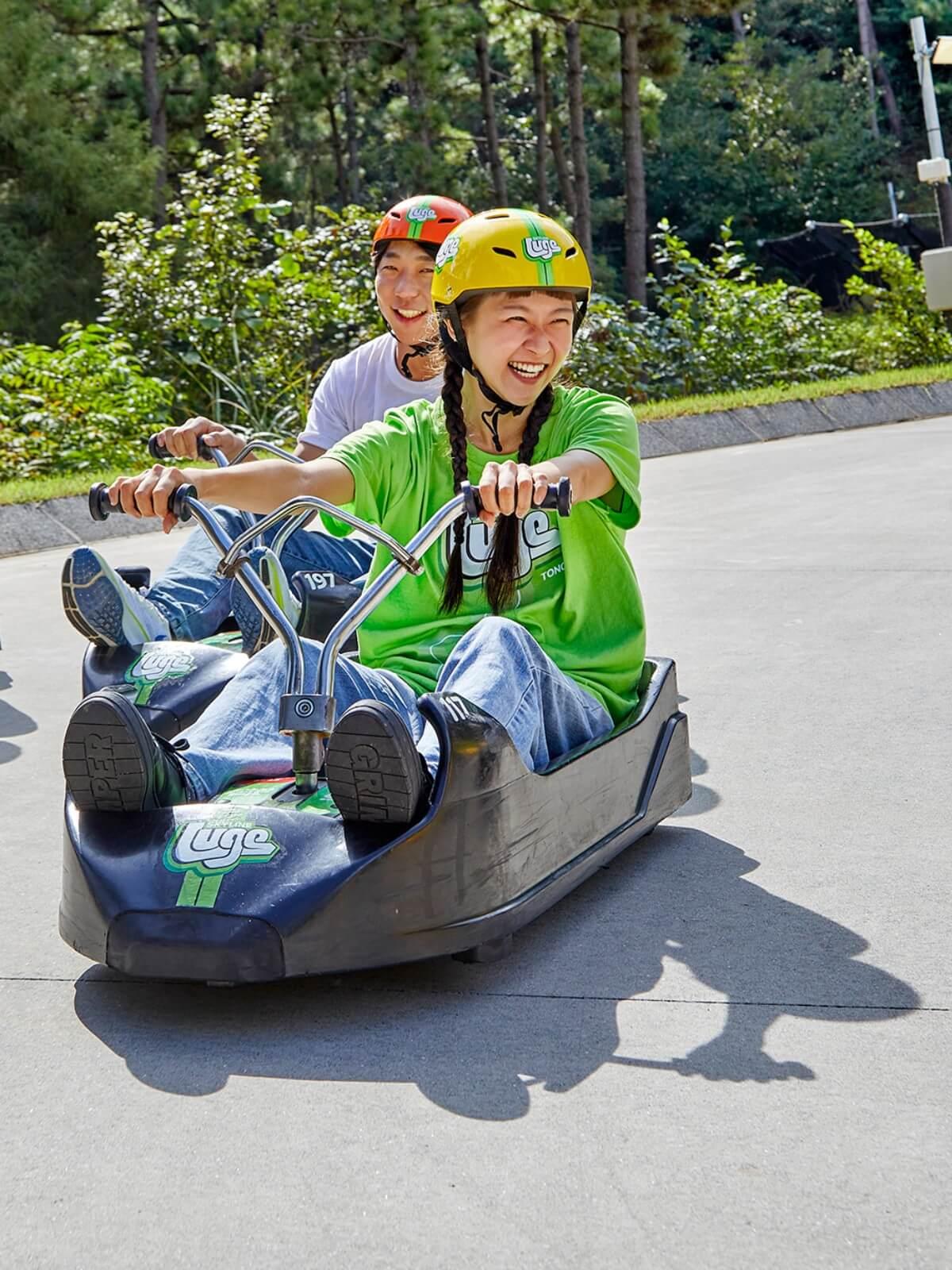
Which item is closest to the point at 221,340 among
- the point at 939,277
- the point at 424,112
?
the point at 939,277

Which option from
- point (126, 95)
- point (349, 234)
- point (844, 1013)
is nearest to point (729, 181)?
point (126, 95)

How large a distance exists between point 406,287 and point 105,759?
2360mm

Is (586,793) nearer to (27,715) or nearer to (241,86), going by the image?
(27,715)

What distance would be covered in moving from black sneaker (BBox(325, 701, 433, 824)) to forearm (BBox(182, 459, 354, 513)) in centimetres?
66

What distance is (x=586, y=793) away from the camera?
349 cm

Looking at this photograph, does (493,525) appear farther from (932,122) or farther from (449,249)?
(932,122)

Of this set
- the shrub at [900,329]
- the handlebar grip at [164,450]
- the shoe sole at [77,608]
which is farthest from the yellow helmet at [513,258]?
the shrub at [900,329]

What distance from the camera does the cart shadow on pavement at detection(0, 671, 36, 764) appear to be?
17.3ft

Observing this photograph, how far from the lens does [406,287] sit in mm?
5027

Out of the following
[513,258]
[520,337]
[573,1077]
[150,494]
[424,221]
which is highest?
[424,221]

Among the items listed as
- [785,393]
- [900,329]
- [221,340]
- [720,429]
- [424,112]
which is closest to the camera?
[221,340]

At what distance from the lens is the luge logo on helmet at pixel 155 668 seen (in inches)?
185

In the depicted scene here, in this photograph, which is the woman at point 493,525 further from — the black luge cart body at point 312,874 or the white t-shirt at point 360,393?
the white t-shirt at point 360,393

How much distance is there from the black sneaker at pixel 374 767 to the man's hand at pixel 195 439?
0.98m
